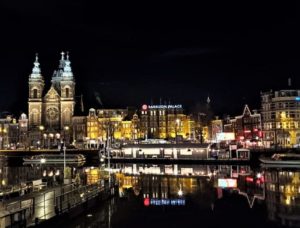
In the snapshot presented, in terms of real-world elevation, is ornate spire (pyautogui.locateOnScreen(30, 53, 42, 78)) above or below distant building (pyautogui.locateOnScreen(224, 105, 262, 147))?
above

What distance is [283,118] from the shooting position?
11556cm

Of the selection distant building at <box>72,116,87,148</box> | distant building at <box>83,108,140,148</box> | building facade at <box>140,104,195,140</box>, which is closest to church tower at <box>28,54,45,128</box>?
distant building at <box>72,116,87,148</box>

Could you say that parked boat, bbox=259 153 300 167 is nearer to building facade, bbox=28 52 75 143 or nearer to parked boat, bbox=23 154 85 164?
parked boat, bbox=23 154 85 164

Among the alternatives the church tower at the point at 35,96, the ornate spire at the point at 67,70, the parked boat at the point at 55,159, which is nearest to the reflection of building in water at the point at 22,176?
the parked boat at the point at 55,159

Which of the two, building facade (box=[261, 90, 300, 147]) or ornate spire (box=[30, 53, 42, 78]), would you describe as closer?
building facade (box=[261, 90, 300, 147])

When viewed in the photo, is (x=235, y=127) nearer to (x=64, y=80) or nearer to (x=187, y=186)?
(x=64, y=80)

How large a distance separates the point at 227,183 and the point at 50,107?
13175 cm

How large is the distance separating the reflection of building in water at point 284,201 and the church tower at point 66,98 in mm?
128018

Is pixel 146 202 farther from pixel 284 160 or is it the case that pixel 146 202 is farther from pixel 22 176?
pixel 284 160

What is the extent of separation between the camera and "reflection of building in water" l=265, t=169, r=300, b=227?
32.7 metres

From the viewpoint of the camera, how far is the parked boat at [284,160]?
84.7 meters

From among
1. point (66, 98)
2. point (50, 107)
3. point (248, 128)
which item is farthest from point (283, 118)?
point (50, 107)

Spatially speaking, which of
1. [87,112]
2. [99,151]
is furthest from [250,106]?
[87,112]

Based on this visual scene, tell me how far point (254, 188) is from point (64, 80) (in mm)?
138598
